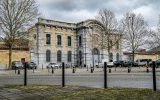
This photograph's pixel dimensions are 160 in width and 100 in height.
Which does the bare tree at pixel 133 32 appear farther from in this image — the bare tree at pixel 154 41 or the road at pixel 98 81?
the road at pixel 98 81

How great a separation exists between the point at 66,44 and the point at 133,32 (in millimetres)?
15493

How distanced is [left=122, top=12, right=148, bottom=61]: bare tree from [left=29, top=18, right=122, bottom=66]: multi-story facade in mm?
3773

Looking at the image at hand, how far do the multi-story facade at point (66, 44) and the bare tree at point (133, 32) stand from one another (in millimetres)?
3773

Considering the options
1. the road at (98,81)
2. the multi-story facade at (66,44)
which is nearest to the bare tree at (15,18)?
the multi-story facade at (66,44)

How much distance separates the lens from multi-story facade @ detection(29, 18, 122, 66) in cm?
6195

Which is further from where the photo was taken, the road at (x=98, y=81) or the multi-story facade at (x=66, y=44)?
the multi-story facade at (x=66, y=44)

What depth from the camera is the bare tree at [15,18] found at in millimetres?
47656

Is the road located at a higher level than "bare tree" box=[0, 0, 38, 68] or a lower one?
lower

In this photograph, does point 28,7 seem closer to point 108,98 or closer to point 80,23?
point 80,23

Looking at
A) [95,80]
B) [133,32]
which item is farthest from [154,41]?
[95,80]

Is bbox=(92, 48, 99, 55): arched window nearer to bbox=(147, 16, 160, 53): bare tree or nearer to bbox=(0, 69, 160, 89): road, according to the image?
bbox=(147, 16, 160, 53): bare tree

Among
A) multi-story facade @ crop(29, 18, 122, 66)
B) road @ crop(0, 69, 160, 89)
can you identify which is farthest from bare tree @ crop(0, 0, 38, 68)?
road @ crop(0, 69, 160, 89)

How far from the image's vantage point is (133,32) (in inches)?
2382

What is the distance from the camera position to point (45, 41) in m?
63.8
